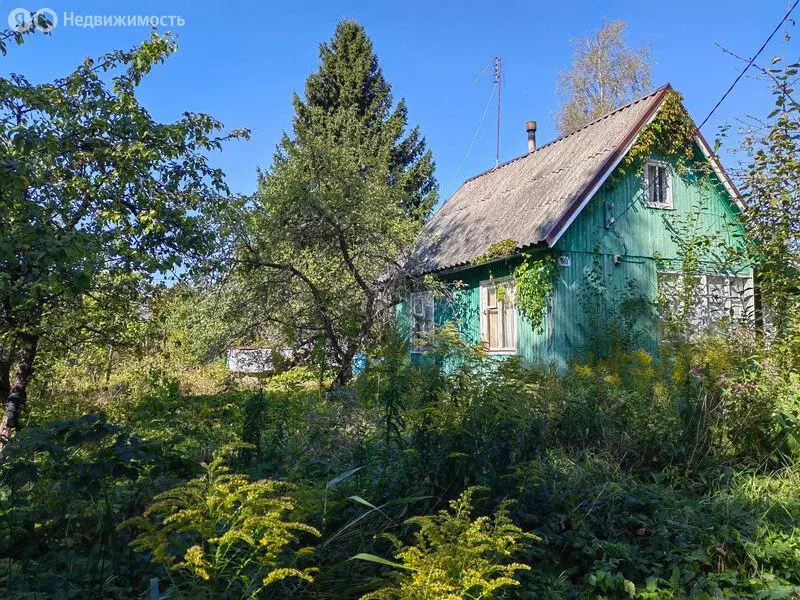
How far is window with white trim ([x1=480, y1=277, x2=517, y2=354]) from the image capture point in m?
12.0

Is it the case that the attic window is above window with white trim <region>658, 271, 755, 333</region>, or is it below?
above

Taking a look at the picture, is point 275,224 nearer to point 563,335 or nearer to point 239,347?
point 239,347

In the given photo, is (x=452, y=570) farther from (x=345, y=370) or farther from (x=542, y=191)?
(x=542, y=191)

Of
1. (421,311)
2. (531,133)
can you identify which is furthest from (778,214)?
(531,133)

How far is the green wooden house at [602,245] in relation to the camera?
1126 centimetres

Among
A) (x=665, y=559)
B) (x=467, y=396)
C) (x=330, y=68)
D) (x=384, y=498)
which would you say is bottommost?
(x=665, y=559)

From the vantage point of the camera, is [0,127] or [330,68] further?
[330,68]

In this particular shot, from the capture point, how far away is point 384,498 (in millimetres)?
3525

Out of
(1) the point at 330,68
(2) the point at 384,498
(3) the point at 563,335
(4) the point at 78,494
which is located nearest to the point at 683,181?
(3) the point at 563,335

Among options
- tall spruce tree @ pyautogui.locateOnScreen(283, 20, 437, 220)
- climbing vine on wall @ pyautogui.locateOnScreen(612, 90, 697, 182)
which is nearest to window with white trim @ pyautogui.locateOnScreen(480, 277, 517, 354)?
climbing vine on wall @ pyautogui.locateOnScreen(612, 90, 697, 182)

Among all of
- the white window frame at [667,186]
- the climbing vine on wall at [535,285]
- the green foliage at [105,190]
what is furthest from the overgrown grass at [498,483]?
the white window frame at [667,186]

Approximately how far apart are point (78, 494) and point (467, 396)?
8.04ft

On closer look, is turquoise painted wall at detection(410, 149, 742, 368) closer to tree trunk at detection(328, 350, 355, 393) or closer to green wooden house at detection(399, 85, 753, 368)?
green wooden house at detection(399, 85, 753, 368)

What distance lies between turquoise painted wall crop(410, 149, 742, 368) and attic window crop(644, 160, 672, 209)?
0.44ft
